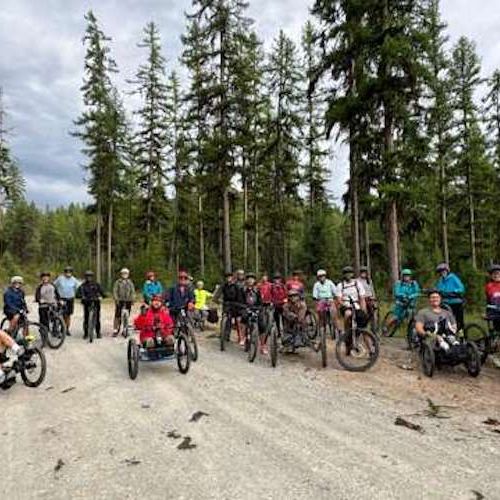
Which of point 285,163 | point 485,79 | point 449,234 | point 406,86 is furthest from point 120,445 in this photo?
point 449,234

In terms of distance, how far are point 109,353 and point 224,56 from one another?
53.2ft

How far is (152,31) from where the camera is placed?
37.3m

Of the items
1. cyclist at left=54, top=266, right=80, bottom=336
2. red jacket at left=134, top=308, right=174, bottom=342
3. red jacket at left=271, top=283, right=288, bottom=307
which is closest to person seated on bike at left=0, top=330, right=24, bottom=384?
red jacket at left=134, top=308, right=174, bottom=342

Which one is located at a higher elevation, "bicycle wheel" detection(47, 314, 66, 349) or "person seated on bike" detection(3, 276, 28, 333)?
"person seated on bike" detection(3, 276, 28, 333)

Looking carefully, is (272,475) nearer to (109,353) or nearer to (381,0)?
(109,353)

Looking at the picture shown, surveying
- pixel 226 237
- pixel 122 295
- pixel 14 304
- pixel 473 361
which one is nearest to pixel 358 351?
pixel 473 361

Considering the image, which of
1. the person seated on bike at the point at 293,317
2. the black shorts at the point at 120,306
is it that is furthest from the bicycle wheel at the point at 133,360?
the black shorts at the point at 120,306

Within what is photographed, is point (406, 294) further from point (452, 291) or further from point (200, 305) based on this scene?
point (200, 305)

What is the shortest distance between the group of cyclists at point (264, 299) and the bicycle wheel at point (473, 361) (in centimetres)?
49

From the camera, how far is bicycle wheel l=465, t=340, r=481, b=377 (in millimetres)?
9484

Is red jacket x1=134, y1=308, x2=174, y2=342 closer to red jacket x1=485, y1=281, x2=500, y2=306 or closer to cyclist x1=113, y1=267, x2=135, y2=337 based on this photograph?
cyclist x1=113, y1=267, x2=135, y2=337

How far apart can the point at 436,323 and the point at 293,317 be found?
2.98 m

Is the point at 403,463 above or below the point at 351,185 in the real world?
below

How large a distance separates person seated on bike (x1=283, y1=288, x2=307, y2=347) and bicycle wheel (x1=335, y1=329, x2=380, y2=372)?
1056mm
